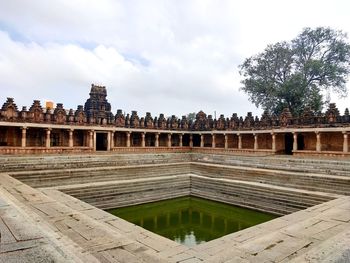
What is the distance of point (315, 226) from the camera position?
7008 millimetres

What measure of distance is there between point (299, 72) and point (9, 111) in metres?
30.0

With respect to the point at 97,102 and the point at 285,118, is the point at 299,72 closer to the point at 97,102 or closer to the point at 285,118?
the point at 285,118

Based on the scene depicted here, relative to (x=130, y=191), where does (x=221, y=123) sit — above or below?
above

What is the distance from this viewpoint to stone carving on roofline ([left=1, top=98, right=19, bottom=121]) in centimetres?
2122

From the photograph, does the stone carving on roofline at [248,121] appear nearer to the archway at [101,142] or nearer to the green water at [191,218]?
the green water at [191,218]

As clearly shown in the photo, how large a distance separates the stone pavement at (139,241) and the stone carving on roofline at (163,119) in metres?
16.0

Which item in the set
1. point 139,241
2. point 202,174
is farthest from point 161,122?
point 139,241

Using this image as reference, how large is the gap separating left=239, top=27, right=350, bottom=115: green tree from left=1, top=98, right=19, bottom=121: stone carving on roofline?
25754 mm

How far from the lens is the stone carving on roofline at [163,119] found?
2164 centimetres

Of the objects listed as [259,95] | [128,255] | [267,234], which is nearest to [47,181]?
[128,255]

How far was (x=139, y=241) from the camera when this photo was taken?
596 cm

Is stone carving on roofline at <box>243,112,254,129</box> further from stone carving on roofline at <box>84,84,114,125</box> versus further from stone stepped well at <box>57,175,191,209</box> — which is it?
stone carving on roofline at <box>84,84,114,125</box>

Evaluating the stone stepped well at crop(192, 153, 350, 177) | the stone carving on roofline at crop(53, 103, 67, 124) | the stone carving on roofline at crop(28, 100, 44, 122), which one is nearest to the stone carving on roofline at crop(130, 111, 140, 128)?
the stone carving on roofline at crop(53, 103, 67, 124)

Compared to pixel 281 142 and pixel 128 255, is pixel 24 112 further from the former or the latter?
pixel 281 142
